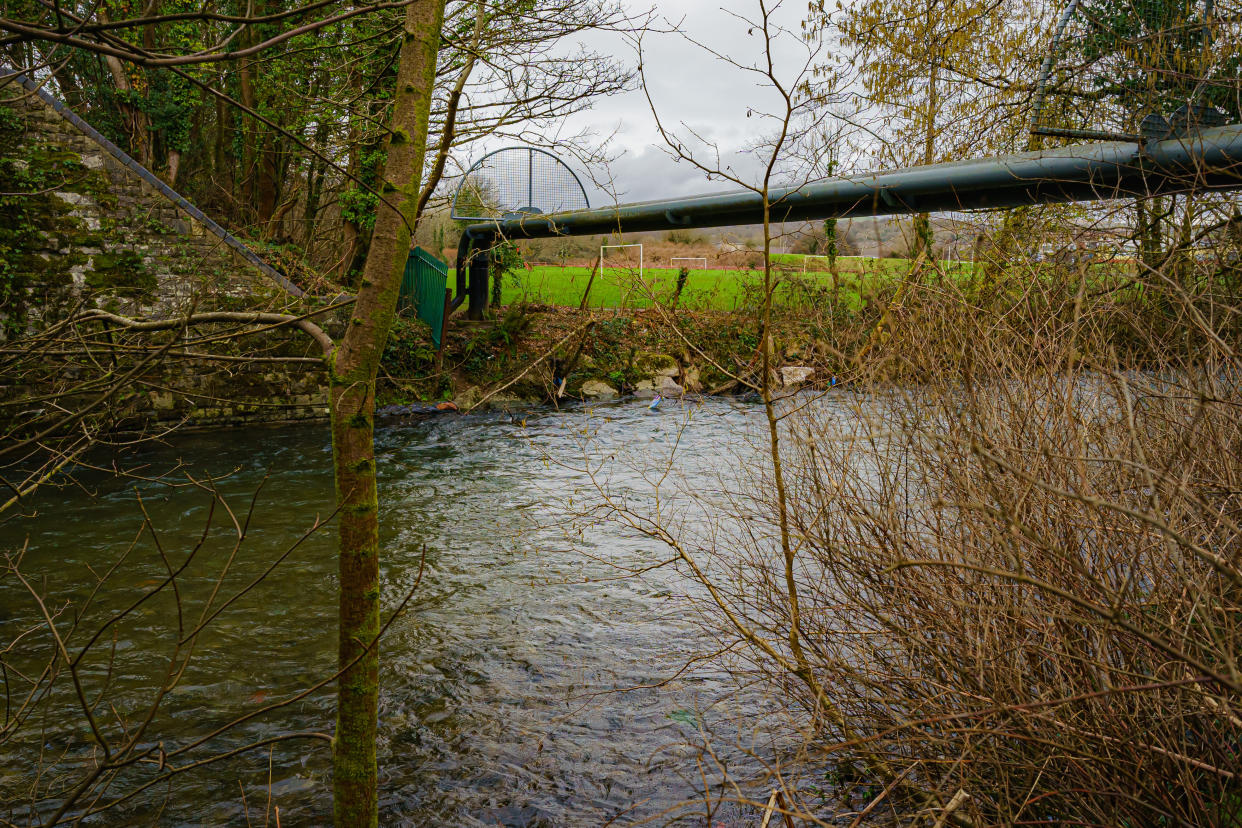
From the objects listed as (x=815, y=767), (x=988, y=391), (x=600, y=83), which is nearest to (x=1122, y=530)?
(x=988, y=391)

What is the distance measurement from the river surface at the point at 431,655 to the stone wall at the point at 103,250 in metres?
2.79

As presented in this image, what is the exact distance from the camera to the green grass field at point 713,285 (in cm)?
539

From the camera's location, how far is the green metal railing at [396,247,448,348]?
17.5m

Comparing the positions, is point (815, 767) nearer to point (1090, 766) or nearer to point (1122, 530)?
point (1090, 766)

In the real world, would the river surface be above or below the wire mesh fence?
below

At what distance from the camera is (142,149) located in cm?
1778

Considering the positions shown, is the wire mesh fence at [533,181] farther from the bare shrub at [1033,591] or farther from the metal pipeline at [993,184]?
the bare shrub at [1033,591]

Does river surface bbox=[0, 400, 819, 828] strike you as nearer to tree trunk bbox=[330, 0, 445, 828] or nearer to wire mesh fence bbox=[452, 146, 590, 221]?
tree trunk bbox=[330, 0, 445, 828]

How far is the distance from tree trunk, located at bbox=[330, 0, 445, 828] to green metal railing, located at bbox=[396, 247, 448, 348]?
1451 centimetres

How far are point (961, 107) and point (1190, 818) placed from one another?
1070 centimetres

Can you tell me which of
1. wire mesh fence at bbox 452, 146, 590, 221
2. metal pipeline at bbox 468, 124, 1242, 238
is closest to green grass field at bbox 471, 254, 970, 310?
metal pipeline at bbox 468, 124, 1242, 238

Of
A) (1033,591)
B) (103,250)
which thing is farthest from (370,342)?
(103,250)

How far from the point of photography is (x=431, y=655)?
592 centimetres

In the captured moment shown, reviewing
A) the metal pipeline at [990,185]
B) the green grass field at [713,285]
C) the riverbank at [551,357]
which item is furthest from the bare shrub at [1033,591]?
the riverbank at [551,357]
